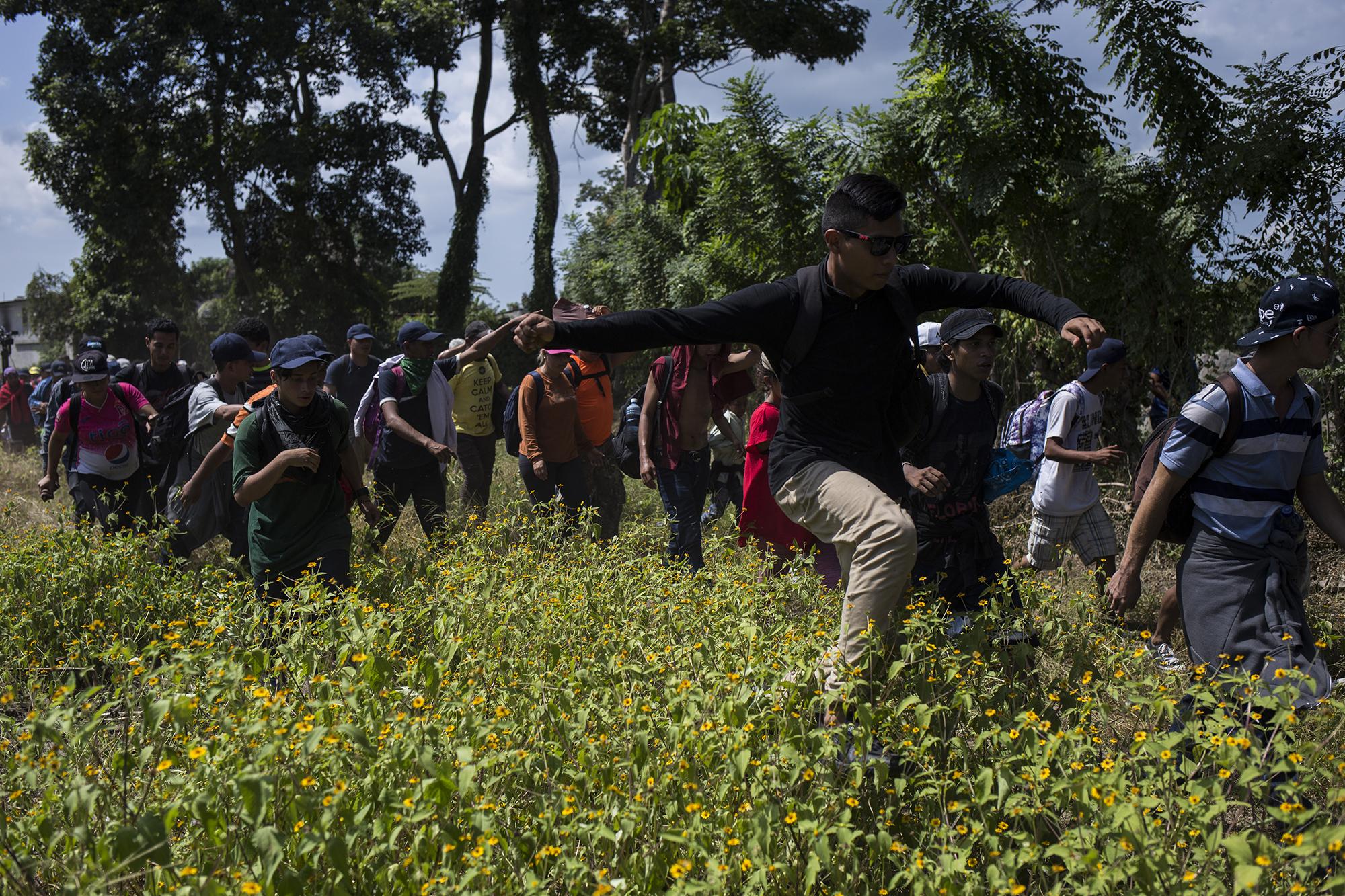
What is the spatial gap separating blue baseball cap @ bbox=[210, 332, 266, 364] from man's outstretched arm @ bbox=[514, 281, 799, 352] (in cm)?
383

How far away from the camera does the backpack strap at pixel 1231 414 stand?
11.7 feet

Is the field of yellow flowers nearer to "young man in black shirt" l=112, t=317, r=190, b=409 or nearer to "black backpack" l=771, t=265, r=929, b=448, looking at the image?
"black backpack" l=771, t=265, r=929, b=448

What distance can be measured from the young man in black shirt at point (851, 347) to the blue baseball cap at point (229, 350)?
12.8 feet

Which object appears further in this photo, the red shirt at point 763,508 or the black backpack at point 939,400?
the red shirt at point 763,508

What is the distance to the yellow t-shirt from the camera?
8.62 m

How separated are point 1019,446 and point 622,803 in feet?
14.4

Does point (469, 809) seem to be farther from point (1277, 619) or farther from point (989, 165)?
point (989, 165)

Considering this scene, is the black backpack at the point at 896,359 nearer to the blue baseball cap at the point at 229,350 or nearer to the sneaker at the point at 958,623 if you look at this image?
the sneaker at the point at 958,623

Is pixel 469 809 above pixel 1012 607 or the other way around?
the other way around

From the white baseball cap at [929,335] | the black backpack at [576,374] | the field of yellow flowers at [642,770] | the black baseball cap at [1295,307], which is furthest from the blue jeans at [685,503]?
the black baseball cap at [1295,307]

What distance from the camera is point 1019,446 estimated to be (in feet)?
21.6

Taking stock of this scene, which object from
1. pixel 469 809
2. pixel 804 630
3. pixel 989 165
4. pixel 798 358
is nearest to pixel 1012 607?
pixel 804 630

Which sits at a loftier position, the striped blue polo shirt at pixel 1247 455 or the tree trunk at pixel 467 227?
the tree trunk at pixel 467 227

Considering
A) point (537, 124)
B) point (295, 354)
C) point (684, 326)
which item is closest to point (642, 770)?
point (684, 326)
